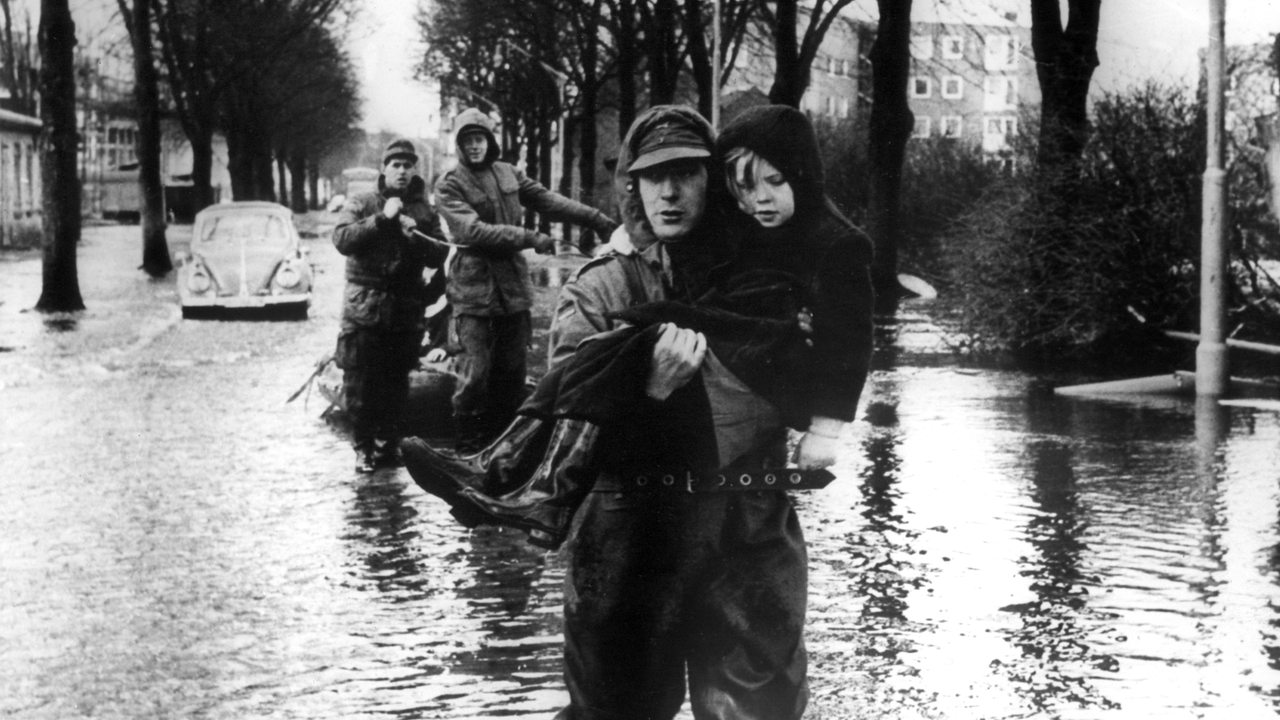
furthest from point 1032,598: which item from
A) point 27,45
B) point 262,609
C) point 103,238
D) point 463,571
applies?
point 27,45

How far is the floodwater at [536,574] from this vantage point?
251 inches

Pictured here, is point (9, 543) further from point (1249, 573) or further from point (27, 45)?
point (27, 45)

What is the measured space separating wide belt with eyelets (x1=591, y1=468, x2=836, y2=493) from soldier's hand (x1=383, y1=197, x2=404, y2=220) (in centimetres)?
641

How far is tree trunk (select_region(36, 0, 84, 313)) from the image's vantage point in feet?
90.3

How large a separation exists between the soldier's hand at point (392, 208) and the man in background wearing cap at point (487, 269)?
21 centimetres

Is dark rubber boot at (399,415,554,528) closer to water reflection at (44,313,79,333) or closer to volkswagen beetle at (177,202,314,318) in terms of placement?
water reflection at (44,313,79,333)

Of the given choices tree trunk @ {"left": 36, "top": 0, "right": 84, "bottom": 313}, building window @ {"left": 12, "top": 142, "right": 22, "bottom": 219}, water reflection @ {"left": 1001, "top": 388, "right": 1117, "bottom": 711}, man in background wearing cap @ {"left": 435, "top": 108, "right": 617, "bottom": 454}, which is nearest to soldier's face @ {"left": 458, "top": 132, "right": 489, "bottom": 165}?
man in background wearing cap @ {"left": 435, "top": 108, "right": 617, "bottom": 454}

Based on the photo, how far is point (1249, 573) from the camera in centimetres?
838

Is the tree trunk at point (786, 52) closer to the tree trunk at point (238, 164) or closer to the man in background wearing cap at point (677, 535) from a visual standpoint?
the man in background wearing cap at point (677, 535)

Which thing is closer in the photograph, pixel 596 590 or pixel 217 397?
pixel 596 590

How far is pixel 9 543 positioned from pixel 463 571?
218 cm

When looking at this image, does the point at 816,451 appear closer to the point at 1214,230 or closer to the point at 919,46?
the point at 1214,230

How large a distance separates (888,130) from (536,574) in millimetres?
19690

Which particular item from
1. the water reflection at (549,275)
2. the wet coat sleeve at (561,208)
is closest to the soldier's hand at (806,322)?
the wet coat sleeve at (561,208)
